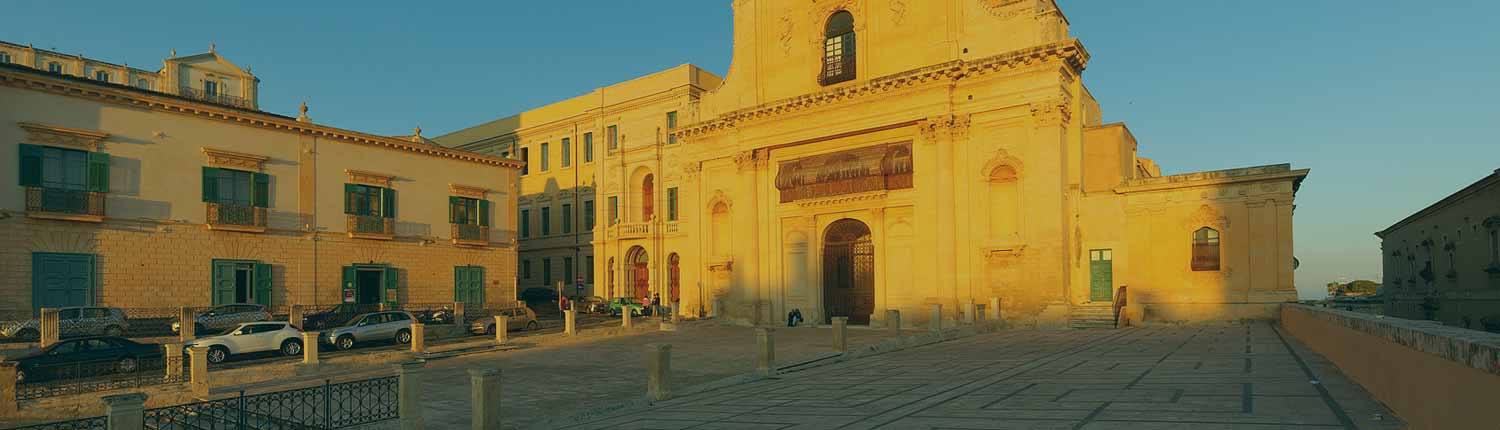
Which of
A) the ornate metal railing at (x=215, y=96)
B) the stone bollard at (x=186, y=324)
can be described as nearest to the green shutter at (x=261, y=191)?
the stone bollard at (x=186, y=324)

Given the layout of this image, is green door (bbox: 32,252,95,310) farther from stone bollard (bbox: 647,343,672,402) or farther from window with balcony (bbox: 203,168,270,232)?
stone bollard (bbox: 647,343,672,402)

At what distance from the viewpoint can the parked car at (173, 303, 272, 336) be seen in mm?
25692

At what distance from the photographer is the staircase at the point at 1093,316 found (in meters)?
27.1

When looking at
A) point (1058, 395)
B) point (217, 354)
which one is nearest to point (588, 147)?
point (217, 354)

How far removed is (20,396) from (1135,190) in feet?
102

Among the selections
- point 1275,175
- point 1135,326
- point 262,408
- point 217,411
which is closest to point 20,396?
point 217,411

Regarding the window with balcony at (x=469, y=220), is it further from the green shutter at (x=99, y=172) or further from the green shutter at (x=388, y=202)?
the green shutter at (x=99, y=172)

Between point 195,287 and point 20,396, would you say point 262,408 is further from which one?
point 195,287

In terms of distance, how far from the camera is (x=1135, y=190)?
2933cm

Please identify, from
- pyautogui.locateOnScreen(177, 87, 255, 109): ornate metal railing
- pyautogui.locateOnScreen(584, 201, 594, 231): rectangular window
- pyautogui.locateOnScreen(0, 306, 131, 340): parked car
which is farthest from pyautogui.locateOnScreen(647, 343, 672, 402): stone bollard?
pyautogui.locateOnScreen(177, 87, 255, 109): ornate metal railing

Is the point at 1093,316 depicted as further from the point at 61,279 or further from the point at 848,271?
the point at 61,279

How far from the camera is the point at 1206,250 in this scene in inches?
1115

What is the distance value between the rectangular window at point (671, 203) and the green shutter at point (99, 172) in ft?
82.8

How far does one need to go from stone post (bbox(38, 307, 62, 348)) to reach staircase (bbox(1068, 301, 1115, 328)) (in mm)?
29885
